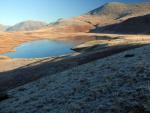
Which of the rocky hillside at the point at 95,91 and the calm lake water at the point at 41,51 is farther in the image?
the calm lake water at the point at 41,51

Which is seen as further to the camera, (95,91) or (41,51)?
(41,51)

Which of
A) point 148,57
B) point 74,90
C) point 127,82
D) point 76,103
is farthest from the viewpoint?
point 148,57

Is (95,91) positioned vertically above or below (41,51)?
above

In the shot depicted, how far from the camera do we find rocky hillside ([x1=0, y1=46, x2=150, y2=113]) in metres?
21.2

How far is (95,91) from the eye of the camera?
24.5 m

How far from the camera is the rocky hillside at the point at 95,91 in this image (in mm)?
21156

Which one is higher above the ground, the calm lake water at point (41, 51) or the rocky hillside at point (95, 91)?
the rocky hillside at point (95, 91)

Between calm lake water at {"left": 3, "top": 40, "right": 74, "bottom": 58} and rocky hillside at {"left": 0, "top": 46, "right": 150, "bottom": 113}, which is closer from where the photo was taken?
rocky hillside at {"left": 0, "top": 46, "right": 150, "bottom": 113}

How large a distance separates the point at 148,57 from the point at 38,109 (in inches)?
506

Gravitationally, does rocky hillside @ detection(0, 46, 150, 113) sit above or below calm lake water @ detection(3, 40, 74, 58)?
above

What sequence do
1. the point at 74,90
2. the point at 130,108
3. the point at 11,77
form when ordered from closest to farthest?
the point at 130,108, the point at 74,90, the point at 11,77

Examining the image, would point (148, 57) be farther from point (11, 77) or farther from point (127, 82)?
point (11, 77)

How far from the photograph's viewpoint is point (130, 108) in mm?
19812

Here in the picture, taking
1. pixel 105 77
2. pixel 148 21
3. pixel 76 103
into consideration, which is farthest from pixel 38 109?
pixel 148 21
